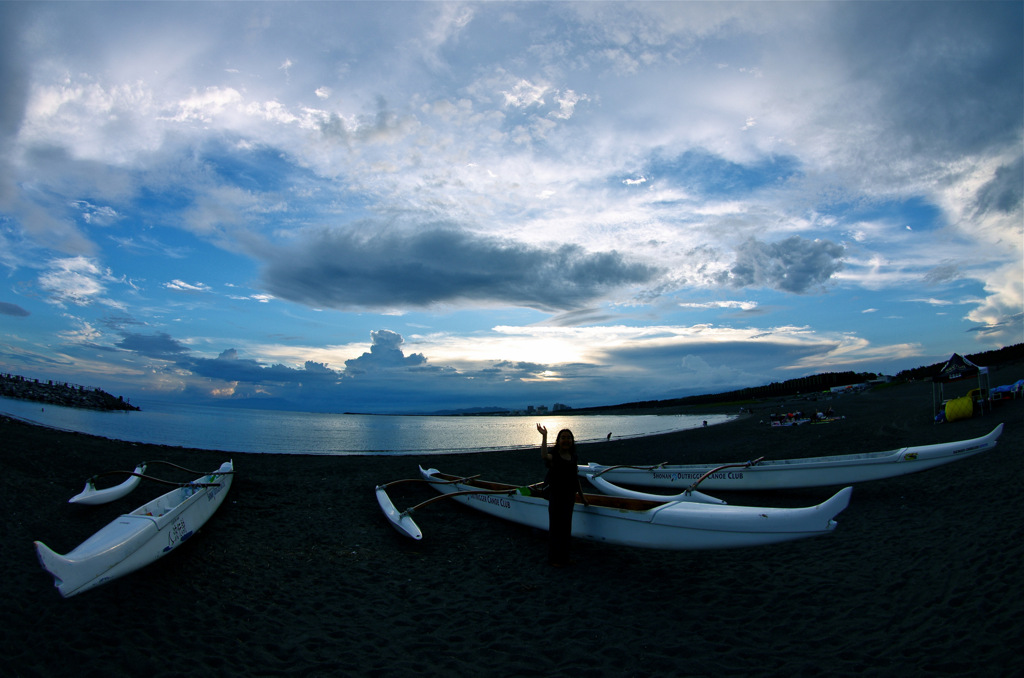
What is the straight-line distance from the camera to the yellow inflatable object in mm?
18625

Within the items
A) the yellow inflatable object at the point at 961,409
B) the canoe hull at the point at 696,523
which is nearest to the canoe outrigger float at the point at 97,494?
the canoe hull at the point at 696,523

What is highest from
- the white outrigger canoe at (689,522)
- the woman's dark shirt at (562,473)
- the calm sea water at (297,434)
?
the woman's dark shirt at (562,473)

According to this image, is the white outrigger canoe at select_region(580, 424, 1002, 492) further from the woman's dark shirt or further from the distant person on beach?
the woman's dark shirt

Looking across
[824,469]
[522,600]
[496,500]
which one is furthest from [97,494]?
[824,469]

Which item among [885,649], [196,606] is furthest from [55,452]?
[885,649]

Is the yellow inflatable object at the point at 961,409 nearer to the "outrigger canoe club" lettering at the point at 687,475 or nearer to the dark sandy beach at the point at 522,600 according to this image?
the dark sandy beach at the point at 522,600

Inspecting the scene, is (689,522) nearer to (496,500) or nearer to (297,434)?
(496,500)

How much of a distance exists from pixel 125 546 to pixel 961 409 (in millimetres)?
27174

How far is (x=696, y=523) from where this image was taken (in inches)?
244

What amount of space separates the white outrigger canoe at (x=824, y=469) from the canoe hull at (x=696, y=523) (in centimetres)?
248

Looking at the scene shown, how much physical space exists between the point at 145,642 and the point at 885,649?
7567 mm

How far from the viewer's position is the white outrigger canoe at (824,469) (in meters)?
9.73

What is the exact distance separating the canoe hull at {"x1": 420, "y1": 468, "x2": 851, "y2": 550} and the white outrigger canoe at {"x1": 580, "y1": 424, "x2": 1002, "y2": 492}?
2478mm

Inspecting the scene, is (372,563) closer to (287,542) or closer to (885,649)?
(287,542)
